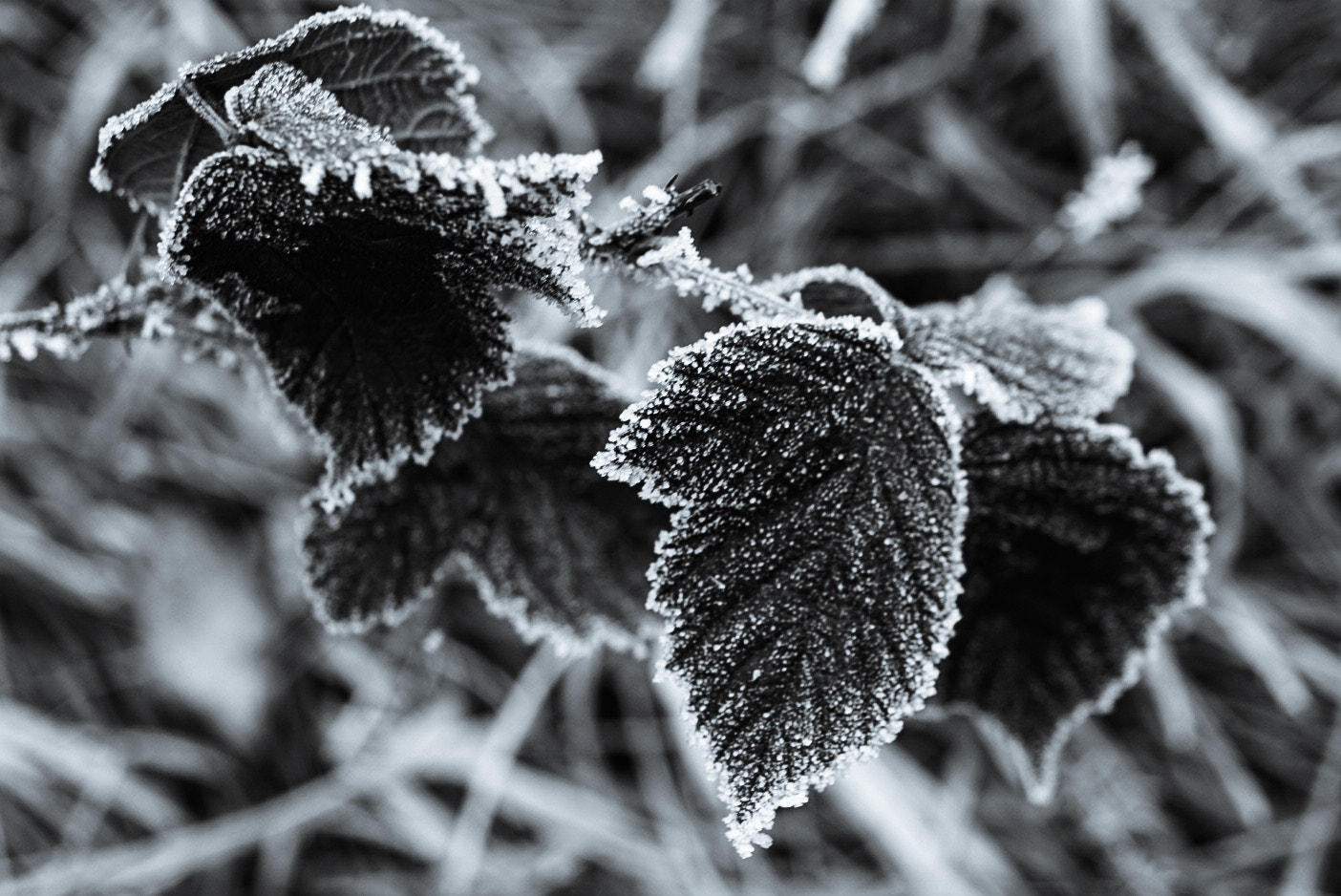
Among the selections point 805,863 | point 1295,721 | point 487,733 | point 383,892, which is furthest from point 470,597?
point 1295,721

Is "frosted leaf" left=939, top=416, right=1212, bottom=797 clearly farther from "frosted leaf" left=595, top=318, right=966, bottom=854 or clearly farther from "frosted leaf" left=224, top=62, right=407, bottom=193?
"frosted leaf" left=224, top=62, right=407, bottom=193

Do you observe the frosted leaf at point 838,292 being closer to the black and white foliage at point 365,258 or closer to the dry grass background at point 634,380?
the black and white foliage at point 365,258

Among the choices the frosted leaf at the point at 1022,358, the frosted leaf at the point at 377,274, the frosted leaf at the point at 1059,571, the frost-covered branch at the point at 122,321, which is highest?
the frost-covered branch at the point at 122,321

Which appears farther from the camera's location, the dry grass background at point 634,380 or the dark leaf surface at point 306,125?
the dry grass background at point 634,380

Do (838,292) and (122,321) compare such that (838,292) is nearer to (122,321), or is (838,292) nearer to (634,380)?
(122,321)

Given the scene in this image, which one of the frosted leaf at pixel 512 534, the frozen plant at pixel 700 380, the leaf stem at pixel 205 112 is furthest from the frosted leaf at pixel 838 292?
the leaf stem at pixel 205 112

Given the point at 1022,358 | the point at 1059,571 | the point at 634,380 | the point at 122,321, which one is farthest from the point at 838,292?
the point at 634,380

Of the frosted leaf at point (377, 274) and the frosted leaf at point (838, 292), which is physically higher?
the frosted leaf at point (377, 274)

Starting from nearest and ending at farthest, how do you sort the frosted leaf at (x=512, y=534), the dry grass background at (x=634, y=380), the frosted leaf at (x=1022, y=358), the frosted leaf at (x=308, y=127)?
the frosted leaf at (x=308, y=127), the frosted leaf at (x=1022, y=358), the frosted leaf at (x=512, y=534), the dry grass background at (x=634, y=380)

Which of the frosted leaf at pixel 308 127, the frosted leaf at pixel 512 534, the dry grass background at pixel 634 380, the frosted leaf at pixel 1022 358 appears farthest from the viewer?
the dry grass background at pixel 634 380
